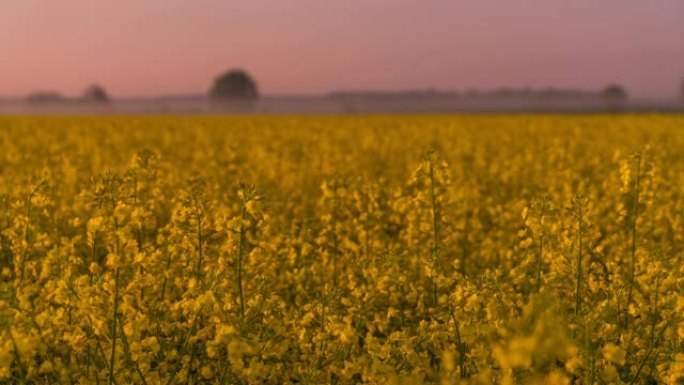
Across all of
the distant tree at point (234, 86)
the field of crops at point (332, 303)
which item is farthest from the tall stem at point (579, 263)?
the distant tree at point (234, 86)

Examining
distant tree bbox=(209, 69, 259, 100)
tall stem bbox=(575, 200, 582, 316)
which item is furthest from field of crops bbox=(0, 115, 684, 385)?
distant tree bbox=(209, 69, 259, 100)

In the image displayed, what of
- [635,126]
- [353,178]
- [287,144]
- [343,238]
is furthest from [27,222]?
[635,126]

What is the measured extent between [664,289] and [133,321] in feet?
9.42

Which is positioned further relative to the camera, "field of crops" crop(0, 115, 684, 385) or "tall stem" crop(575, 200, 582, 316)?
"tall stem" crop(575, 200, 582, 316)

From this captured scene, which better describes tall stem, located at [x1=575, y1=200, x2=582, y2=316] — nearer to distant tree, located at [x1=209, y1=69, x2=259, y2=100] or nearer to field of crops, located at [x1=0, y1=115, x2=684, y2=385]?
field of crops, located at [x1=0, y1=115, x2=684, y2=385]

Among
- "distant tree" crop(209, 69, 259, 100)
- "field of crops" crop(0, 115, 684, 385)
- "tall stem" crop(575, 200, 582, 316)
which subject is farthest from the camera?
"distant tree" crop(209, 69, 259, 100)

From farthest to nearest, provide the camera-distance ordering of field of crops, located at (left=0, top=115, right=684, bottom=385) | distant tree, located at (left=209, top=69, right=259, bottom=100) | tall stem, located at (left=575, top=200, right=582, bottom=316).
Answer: distant tree, located at (left=209, top=69, right=259, bottom=100), tall stem, located at (left=575, top=200, right=582, bottom=316), field of crops, located at (left=0, top=115, right=684, bottom=385)

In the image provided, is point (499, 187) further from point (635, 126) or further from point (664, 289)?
point (635, 126)

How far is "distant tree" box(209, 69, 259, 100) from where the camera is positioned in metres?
130

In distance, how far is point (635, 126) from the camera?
803 inches

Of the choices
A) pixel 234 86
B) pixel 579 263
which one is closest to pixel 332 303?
pixel 579 263

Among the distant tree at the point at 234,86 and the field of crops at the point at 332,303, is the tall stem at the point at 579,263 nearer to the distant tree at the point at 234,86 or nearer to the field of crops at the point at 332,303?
the field of crops at the point at 332,303

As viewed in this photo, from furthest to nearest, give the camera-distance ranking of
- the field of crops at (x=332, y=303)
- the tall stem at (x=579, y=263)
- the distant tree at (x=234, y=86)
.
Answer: the distant tree at (x=234, y=86)
the tall stem at (x=579, y=263)
the field of crops at (x=332, y=303)

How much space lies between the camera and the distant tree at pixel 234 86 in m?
130
